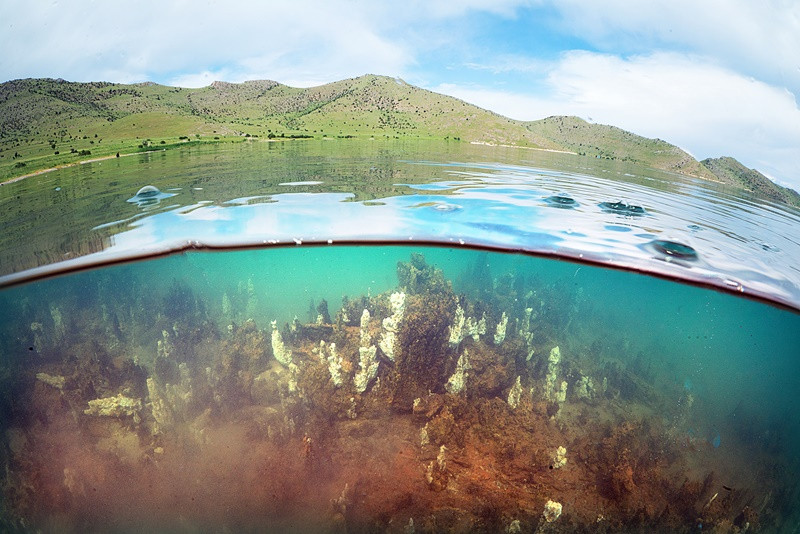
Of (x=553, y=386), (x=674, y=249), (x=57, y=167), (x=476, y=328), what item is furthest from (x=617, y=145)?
(x=57, y=167)

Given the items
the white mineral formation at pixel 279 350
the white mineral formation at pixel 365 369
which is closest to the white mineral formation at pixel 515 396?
the white mineral formation at pixel 365 369

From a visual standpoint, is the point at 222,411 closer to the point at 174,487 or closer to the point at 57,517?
the point at 174,487

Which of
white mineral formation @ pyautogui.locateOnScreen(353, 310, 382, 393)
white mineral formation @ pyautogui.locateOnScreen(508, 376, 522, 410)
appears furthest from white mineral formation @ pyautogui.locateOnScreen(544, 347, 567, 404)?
white mineral formation @ pyautogui.locateOnScreen(353, 310, 382, 393)

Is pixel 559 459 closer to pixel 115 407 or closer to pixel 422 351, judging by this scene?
pixel 422 351

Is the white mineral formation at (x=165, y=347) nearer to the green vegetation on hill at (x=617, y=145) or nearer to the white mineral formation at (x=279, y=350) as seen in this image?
the white mineral formation at (x=279, y=350)

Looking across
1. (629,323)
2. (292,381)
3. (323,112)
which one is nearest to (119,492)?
(292,381)

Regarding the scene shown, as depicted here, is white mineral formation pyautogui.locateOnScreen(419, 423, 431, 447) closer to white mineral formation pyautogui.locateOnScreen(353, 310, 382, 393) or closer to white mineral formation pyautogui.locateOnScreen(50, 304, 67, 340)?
white mineral formation pyautogui.locateOnScreen(353, 310, 382, 393)
